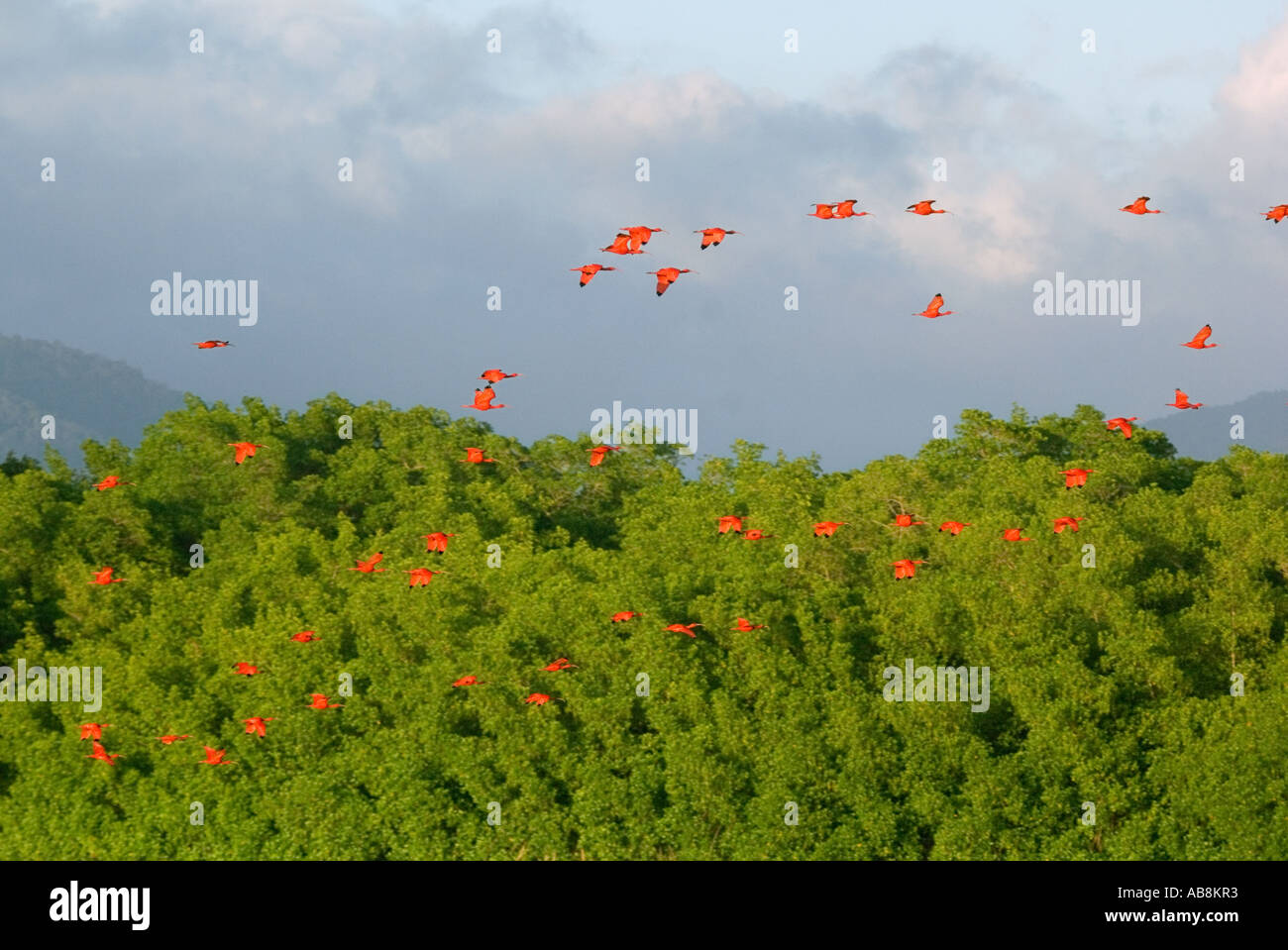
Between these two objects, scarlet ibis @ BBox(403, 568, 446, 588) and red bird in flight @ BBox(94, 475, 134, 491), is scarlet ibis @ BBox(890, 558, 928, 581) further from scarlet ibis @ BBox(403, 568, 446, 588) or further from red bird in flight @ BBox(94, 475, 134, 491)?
red bird in flight @ BBox(94, 475, 134, 491)

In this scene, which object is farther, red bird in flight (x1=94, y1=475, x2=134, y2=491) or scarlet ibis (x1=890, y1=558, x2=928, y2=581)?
red bird in flight (x1=94, y1=475, x2=134, y2=491)

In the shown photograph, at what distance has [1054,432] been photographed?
4106 cm

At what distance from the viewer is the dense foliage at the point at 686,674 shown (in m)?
27.8

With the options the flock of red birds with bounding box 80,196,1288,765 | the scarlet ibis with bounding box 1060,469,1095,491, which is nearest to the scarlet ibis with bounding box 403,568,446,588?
the flock of red birds with bounding box 80,196,1288,765

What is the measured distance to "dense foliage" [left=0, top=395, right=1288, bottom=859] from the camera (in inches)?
1093

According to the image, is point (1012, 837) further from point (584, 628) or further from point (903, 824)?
point (584, 628)

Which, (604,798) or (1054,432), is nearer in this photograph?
(604,798)

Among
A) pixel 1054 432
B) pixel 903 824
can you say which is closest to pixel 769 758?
pixel 903 824

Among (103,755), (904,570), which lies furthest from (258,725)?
(904,570)

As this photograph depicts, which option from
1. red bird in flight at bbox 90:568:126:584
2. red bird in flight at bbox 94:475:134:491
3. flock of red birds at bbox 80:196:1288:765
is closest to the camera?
flock of red birds at bbox 80:196:1288:765
